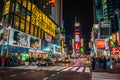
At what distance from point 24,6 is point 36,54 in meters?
20.6

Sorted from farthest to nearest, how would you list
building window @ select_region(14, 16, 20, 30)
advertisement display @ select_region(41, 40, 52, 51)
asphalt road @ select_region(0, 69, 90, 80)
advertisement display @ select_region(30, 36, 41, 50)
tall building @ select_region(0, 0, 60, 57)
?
advertisement display @ select_region(41, 40, 52, 51), advertisement display @ select_region(30, 36, 41, 50), building window @ select_region(14, 16, 20, 30), tall building @ select_region(0, 0, 60, 57), asphalt road @ select_region(0, 69, 90, 80)

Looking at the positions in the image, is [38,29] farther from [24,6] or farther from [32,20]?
[24,6]

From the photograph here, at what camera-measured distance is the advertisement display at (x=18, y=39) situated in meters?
46.4

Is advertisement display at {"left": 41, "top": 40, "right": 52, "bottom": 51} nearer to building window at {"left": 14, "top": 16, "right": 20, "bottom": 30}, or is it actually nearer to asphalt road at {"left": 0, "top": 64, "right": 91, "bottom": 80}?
building window at {"left": 14, "top": 16, "right": 20, "bottom": 30}

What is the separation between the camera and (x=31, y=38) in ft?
201

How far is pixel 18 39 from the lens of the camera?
49625 millimetres

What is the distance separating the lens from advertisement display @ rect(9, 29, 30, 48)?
152ft

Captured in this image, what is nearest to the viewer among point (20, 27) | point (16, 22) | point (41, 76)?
point (41, 76)

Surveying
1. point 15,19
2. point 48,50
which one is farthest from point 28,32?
point 48,50

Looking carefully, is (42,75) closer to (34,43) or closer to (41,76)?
(41,76)

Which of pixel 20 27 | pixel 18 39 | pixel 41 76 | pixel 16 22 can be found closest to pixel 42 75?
pixel 41 76

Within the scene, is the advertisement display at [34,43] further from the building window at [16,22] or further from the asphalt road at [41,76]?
the asphalt road at [41,76]


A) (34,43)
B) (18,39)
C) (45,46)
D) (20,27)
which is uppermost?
(20,27)

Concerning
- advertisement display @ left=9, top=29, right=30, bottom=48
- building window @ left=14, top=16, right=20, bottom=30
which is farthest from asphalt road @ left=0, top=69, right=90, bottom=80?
building window @ left=14, top=16, right=20, bottom=30
